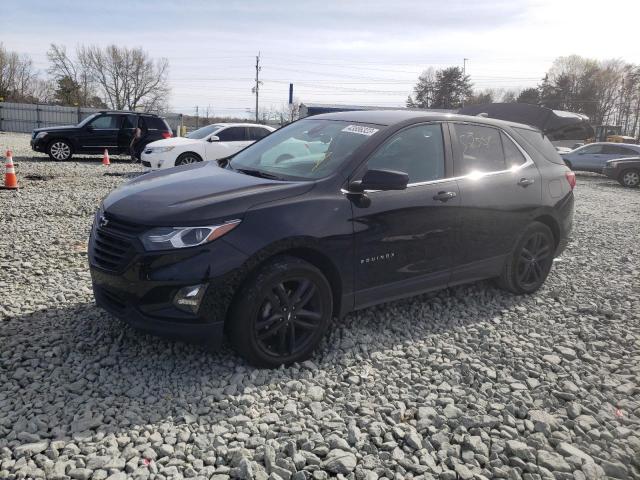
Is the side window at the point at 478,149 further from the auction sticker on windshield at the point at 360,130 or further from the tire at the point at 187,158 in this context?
the tire at the point at 187,158

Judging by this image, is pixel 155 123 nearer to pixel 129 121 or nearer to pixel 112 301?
pixel 129 121

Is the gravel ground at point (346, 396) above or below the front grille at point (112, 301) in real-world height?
below

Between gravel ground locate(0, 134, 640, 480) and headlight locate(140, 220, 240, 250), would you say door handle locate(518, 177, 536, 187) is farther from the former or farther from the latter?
headlight locate(140, 220, 240, 250)

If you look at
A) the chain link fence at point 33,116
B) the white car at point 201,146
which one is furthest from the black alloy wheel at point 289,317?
the chain link fence at point 33,116

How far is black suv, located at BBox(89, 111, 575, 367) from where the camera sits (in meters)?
3.10

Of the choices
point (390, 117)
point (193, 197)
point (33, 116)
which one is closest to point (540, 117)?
point (390, 117)

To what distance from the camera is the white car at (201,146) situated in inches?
512

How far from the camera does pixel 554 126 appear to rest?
13.6m

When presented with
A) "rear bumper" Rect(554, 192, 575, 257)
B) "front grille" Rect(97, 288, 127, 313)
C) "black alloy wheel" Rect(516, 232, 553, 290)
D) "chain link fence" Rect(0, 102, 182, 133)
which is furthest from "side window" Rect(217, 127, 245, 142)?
"chain link fence" Rect(0, 102, 182, 133)

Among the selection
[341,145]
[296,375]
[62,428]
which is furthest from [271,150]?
[62,428]

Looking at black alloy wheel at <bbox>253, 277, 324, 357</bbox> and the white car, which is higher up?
the white car

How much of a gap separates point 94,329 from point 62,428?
4.08 ft

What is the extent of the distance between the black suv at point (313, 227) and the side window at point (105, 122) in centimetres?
1374

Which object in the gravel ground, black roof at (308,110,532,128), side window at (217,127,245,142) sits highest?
side window at (217,127,245,142)
